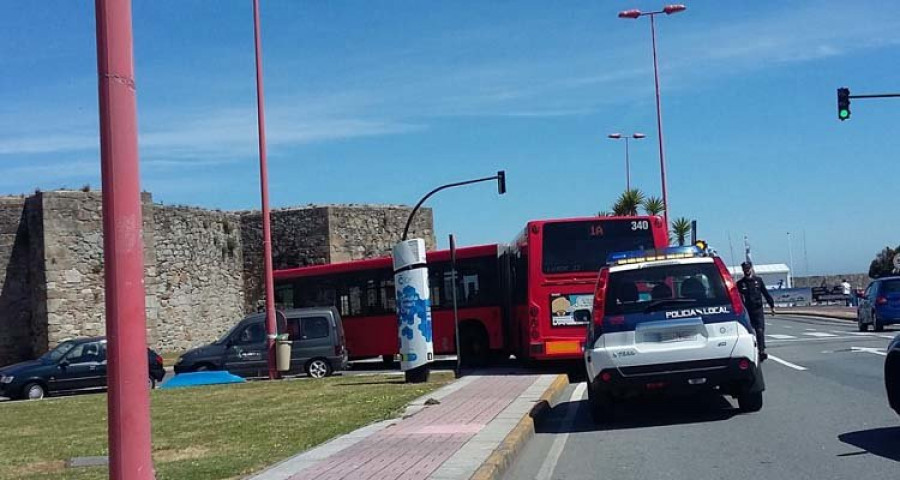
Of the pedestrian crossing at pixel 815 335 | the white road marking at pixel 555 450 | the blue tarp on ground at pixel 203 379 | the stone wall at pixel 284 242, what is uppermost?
the stone wall at pixel 284 242

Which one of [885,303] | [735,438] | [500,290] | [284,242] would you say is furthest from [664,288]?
[284,242]

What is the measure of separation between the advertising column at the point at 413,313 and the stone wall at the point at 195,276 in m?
20.8

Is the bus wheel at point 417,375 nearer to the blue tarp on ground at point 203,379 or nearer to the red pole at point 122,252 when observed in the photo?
the blue tarp on ground at point 203,379

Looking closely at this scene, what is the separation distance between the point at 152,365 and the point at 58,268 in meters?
12.6

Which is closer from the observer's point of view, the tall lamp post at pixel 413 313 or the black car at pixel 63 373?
the tall lamp post at pixel 413 313

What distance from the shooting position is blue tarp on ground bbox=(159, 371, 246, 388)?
2338 centimetres

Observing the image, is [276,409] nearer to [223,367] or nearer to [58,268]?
[223,367]

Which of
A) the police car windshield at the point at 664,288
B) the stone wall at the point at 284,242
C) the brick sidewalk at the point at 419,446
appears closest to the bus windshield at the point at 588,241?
the brick sidewalk at the point at 419,446

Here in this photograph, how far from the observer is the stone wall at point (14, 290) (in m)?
35.4

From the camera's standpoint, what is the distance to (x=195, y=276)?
40.7 metres

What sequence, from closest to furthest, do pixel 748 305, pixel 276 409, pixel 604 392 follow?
pixel 604 392 → pixel 276 409 → pixel 748 305

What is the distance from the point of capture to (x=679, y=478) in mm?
8500

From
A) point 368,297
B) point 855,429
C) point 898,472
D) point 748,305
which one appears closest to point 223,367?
point 368,297

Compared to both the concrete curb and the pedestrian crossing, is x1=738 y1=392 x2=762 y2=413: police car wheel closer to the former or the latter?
the concrete curb
